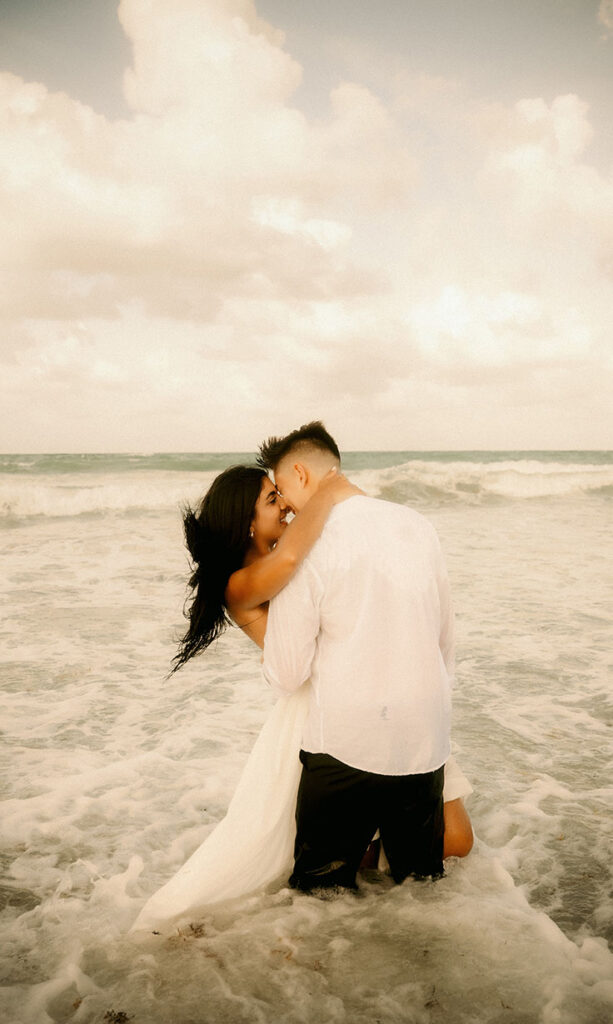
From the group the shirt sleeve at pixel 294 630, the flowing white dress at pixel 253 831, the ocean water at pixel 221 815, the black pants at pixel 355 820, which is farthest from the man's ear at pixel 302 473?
the ocean water at pixel 221 815

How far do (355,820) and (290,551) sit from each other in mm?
1148

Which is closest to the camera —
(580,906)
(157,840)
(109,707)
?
(580,906)

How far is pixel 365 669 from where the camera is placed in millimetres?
2564

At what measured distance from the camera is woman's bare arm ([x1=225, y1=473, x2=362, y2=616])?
2537 millimetres

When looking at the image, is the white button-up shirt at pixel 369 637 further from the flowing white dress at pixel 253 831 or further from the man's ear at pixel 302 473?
the man's ear at pixel 302 473

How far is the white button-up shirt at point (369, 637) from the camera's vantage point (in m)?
2.53

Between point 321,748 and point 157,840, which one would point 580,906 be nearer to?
point 321,748

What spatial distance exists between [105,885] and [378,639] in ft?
6.16

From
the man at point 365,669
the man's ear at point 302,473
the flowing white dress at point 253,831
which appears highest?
the man's ear at point 302,473

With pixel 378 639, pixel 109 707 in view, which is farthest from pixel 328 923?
pixel 109 707

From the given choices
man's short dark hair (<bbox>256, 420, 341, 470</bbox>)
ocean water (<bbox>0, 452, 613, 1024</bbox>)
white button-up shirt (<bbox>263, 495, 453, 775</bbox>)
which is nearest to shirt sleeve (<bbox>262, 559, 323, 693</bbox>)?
white button-up shirt (<bbox>263, 495, 453, 775</bbox>)

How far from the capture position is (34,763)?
14.2 ft

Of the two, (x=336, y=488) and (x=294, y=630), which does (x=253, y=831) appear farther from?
(x=336, y=488)

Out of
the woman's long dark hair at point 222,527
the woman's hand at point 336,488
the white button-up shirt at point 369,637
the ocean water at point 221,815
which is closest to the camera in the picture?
the ocean water at point 221,815
